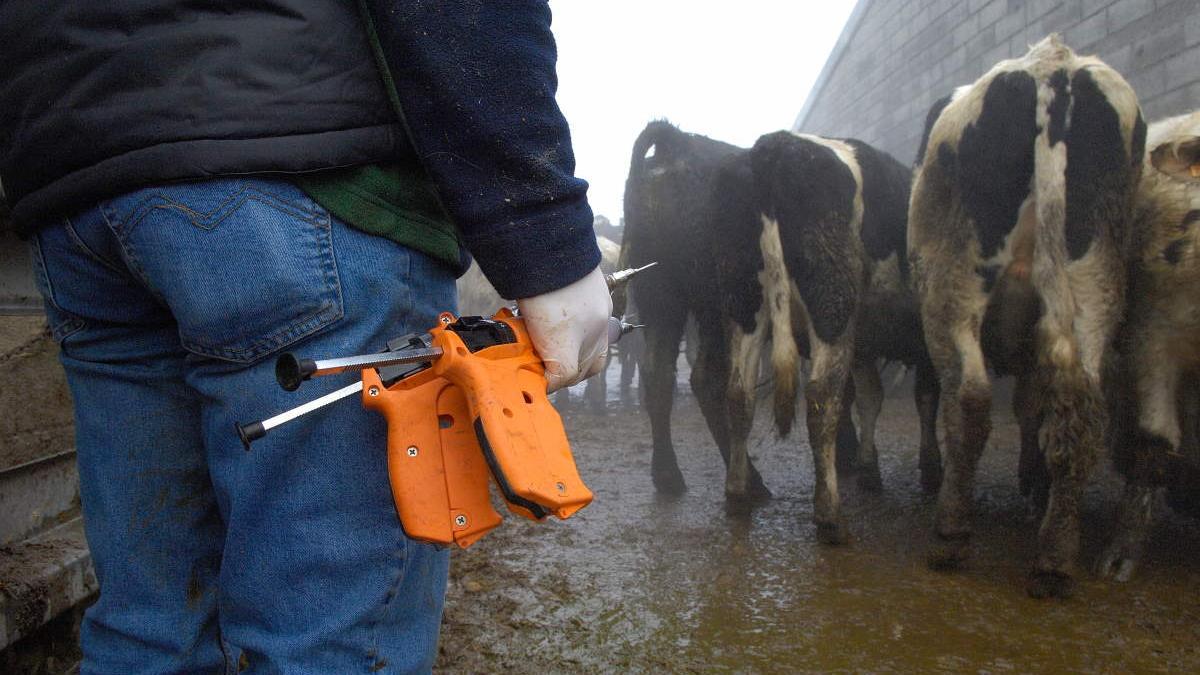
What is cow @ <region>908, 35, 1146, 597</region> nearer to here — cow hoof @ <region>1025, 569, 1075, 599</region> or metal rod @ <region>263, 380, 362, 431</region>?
cow hoof @ <region>1025, 569, 1075, 599</region>

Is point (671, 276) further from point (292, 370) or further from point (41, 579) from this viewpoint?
point (292, 370)

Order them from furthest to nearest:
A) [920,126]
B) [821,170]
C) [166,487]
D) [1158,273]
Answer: [920,126], [821,170], [1158,273], [166,487]

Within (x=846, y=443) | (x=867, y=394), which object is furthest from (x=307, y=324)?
(x=846, y=443)

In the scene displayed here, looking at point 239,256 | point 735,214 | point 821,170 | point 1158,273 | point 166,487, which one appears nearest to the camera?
point 239,256

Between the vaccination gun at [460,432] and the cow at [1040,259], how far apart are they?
267 centimetres

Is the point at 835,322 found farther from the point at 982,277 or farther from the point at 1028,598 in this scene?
the point at 1028,598

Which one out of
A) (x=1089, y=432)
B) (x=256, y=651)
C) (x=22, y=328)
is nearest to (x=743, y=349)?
(x=1089, y=432)

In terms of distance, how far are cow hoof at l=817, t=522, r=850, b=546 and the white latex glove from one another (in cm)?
278

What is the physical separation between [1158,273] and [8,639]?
4019mm

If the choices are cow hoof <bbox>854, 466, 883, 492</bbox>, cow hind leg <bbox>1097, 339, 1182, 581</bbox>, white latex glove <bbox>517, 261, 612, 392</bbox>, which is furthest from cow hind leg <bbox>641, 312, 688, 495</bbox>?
white latex glove <bbox>517, 261, 612, 392</bbox>

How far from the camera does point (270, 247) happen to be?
957 millimetres

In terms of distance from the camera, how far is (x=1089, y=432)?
295cm

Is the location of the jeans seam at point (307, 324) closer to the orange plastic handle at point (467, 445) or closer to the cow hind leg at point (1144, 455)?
the orange plastic handle at point (467, 445)

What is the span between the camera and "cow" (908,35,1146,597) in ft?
9.76
